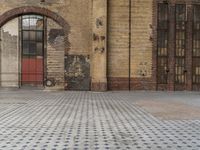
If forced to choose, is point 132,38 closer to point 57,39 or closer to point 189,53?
point 189,53

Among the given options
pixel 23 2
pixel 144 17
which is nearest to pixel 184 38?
pixel 144 17

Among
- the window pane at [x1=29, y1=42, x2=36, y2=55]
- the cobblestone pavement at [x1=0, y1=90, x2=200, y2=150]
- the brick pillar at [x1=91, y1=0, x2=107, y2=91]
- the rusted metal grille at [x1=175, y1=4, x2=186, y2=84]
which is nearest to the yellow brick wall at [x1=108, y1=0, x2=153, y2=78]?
the brick pillar at [x1=91, y1=0, x2=107, y2=91]

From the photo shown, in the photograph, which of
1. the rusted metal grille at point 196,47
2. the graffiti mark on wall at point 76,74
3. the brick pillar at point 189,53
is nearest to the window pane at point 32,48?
the graffiti mark on wall at point 76,74

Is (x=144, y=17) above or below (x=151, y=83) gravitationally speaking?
above

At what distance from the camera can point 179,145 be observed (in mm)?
7379

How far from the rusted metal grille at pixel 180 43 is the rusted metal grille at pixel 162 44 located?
0.68 meters

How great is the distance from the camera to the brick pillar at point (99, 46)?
2156cm

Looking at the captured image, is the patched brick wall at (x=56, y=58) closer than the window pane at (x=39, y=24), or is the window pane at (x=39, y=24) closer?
the patched brick wall at (x=56, y=58)

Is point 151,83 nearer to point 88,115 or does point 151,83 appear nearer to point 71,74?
point 71,74

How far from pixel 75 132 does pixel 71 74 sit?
44.4 feet

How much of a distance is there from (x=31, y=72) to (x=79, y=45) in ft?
10.4

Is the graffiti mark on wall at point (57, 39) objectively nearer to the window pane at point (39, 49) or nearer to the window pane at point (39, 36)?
the window pane at point (39, 36)

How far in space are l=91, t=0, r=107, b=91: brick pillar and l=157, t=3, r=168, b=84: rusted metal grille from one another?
3.36 m

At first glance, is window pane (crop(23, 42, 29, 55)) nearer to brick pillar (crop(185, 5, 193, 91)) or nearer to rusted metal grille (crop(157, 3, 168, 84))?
rusted metal grille (crop(157, 3, 168, 84))
